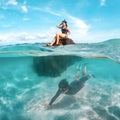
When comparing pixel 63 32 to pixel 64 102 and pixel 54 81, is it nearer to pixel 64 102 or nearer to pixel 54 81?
pixel 64 102

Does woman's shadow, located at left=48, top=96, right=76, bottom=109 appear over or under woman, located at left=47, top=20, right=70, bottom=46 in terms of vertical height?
under

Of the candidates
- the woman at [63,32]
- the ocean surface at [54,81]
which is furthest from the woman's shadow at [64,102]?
the woman at [63,32]

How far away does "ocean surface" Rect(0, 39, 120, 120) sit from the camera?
49.9 feet

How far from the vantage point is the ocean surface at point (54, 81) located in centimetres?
1522

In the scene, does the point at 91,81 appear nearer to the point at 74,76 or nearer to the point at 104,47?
the point at 74,76

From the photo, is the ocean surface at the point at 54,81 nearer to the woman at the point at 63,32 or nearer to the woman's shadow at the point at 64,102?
the woman's shadow at the point at 64,102

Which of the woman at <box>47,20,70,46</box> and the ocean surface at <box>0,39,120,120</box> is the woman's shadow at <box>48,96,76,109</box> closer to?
the ocean surface at <box>0,39,120,120</box>

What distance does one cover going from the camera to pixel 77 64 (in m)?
21.8

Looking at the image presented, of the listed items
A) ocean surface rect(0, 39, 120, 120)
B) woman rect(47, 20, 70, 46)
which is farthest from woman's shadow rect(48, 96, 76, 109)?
woman rect(47, 20, 70, 46)

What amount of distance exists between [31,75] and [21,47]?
21.6ft

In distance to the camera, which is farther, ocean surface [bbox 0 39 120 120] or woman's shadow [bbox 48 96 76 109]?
woman's shadow [bbox 48 96 76 109]

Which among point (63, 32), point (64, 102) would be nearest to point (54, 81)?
point (64, 102)

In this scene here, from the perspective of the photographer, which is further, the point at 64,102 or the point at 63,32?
the point at 64,102

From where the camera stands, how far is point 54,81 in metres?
21.7
